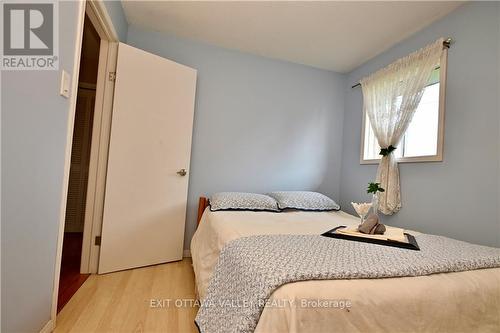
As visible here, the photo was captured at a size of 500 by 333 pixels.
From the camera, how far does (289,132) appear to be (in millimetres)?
2883

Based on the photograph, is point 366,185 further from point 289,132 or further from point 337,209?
point 289,132

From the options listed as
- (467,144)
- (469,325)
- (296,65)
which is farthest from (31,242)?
(296,65)

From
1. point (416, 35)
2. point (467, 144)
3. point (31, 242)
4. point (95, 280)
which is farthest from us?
point (416, 35)

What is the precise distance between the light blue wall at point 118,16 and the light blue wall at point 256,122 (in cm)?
14

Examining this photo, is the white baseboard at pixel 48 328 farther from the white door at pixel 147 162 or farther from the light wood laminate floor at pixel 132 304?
the white door at pixel 147 162

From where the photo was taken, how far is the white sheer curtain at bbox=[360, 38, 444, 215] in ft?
6.60

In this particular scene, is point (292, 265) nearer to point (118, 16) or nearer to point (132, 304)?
point (132, 304)

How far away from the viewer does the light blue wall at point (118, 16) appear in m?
1.80

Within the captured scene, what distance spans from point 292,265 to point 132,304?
1234mm

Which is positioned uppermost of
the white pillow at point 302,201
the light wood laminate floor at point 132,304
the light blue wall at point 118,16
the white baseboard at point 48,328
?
the light blue wall at point 118,16

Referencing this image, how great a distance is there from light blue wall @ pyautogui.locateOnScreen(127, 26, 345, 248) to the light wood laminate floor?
26.3 inches

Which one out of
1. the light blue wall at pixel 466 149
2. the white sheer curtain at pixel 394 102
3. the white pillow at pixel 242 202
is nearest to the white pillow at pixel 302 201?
the white pillow at pixel 242 202

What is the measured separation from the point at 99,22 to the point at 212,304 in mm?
1972

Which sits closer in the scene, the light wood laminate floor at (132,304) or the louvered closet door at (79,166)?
the light wood laminate floor at (132,304)
